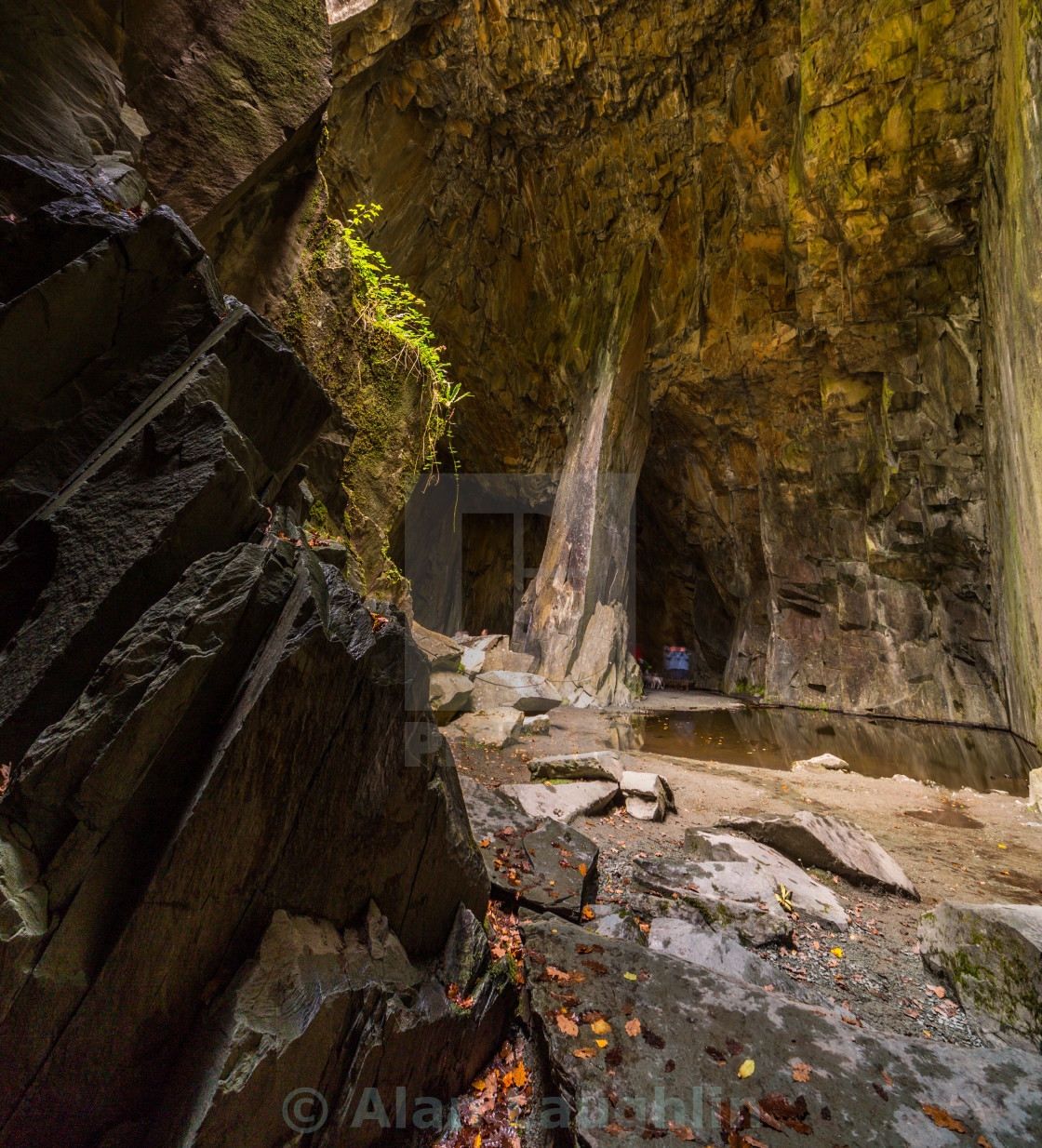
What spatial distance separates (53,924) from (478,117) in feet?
51.0

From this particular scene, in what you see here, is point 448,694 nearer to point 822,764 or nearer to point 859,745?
point 822,764

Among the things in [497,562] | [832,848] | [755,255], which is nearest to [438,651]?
[832,848]

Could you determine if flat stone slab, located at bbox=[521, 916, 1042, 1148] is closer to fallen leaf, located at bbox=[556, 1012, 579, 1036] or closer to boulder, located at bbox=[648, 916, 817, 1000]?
fallen leaf, located at bbox=[556, 1012, 579, 1036]

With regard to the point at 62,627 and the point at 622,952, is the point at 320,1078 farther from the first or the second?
the point at 62,627

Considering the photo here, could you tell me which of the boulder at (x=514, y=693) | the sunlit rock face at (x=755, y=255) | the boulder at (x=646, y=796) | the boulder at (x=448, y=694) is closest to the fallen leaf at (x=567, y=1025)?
the boulder at (x=646, y=796)

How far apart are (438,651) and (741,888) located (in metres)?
5.98

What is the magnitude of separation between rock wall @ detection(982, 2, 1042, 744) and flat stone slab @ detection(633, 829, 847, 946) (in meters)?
6.30

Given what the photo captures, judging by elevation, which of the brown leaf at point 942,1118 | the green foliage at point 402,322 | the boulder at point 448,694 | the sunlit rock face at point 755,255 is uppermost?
the sunlit rock face at point 755,255

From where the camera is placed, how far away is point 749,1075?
1.79 meters

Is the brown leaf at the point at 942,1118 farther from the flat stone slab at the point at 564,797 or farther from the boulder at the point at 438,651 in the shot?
the boulder at the point at 438,651

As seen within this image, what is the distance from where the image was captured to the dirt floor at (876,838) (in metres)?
2.57

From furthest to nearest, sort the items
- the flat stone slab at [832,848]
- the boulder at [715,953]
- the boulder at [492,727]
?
the boulder at [492,727]
the flat stone slab at [832,848]
the boulder at [715,953]

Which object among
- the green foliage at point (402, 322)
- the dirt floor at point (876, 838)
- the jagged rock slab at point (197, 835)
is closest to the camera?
the jagged rock slab at point (197, 835)

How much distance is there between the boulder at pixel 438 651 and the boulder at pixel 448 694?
33 cm
